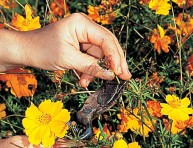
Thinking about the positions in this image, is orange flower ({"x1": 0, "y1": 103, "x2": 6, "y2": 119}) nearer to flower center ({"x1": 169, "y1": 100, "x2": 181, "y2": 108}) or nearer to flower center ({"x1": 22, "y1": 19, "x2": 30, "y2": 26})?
flower center ({"x1": 22, "y1": 19, "x2": 30, "y2": 26})

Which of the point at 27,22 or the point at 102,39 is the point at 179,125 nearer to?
the point at 102,39

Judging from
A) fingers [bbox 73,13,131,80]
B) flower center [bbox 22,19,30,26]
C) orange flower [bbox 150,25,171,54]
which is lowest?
orange flower [bbox 150,25,171,54]

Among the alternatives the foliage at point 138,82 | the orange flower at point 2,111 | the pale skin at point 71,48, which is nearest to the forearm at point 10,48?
the pale skin at point 71,48

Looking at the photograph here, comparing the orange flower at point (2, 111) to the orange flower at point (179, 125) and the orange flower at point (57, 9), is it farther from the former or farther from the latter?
the orange flower at point (179, 125)

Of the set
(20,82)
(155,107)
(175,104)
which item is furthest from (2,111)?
(175,104)

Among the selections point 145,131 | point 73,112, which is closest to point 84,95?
point 73,112

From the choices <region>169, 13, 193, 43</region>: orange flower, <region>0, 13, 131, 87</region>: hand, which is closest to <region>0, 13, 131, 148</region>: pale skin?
<region>0, 13, 131, 87</region>: hand
